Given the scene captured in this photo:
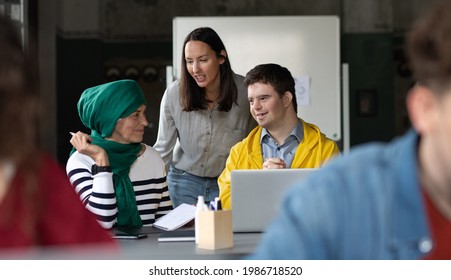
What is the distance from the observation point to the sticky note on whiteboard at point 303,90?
3463 mm

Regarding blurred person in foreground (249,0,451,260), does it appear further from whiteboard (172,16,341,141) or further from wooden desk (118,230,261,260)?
whiteboard (172,16,341,141)

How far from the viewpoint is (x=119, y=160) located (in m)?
1.89

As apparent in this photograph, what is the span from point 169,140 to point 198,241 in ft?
2.71

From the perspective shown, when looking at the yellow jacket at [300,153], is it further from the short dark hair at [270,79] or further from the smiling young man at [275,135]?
the short dark hair at [270,79]

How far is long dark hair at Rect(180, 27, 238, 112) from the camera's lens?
215 centimetres

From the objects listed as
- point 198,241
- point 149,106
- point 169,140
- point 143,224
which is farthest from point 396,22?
point 198,241

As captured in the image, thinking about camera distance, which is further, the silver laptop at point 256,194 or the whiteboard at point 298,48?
the whiteboard at point 298,48

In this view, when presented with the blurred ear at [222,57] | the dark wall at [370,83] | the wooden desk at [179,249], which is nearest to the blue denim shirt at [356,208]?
the wooden desk at [179,249]

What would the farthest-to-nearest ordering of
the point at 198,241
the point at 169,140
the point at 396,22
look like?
the point at 396,22
the point at 169,140
the point at 198,241

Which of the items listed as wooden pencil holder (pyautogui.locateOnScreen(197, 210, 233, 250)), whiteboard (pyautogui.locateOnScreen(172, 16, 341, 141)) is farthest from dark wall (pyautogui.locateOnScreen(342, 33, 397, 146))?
wooden pencil holder (pyautogui.locateOnScreen(197, 210, 233, 250))

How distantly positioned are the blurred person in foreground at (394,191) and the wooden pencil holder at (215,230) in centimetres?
68

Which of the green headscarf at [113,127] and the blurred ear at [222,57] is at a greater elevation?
the blurred ear at [222,57]

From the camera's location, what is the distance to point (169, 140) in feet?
7.37
